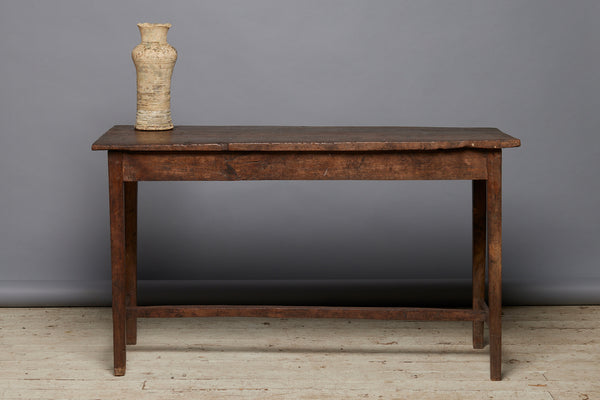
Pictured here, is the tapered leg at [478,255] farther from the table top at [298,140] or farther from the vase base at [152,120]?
the vase base at [152,120]

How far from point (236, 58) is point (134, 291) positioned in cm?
135

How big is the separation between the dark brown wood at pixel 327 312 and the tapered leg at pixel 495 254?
0.09 m

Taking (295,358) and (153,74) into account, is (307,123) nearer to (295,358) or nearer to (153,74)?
(153,74)

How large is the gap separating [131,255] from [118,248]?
0.45m

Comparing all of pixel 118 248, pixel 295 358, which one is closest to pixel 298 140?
pixel 118 248

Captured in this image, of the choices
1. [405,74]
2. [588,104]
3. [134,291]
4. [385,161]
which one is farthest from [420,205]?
[134,291]

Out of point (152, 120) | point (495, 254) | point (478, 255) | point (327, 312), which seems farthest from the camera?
point (478, 255)

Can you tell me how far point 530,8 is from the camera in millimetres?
4574

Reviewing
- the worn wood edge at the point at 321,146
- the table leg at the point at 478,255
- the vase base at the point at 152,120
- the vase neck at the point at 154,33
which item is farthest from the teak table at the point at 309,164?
the vase neck at the point at 154,33

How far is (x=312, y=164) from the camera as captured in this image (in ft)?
11.5

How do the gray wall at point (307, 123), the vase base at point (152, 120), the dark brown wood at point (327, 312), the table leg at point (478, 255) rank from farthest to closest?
1. the gray wall at point (307, 123)
2. the table leg at point (478, 255)
3. the vase base at point (152, 120)
4. the dark brown wood at point (327, 312)

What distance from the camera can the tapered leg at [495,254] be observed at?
138 inches

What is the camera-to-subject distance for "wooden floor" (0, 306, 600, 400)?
11.6ft

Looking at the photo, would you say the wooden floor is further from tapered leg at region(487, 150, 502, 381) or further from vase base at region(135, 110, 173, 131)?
vase base at region(135, 110, 173, 131)
